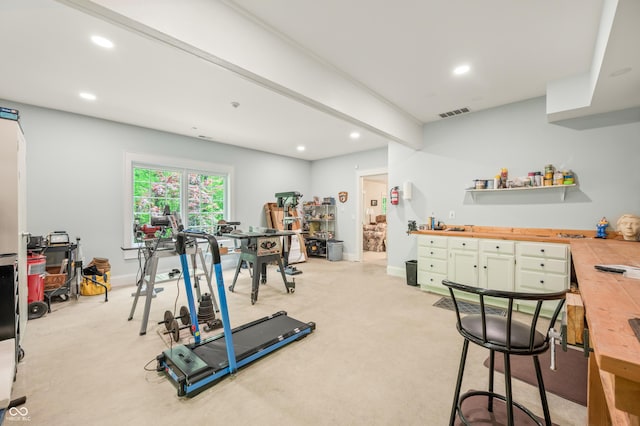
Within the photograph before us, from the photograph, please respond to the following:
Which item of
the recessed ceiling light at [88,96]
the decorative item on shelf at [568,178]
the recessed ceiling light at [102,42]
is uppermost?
the recessed ceiling light at [88,96]

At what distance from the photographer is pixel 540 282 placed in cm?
332

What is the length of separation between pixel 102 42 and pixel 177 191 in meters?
3.45

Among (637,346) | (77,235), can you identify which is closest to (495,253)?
(637,346)

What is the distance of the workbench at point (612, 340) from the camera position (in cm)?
67

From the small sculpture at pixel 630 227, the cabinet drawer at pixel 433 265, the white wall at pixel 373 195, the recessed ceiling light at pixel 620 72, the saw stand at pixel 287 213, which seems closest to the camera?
the recessed ceiling light at pixel 620 72

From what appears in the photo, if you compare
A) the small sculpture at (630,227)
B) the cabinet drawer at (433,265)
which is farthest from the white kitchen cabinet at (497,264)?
the small sculpture at (630,227)

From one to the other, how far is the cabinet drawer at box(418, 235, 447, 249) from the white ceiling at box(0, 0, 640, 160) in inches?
67.1

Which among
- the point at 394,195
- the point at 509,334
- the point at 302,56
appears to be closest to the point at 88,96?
the point at 302,56

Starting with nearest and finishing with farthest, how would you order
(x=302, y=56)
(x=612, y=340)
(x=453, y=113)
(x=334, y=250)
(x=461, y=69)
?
(x=612, y=340)
(x=302, y=56)
(x=461, y=69)
(x=453, y=113)
(x=334, y=250)

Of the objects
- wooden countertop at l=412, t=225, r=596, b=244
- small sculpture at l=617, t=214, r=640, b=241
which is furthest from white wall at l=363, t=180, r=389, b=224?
small sculpture at l=617, t=214, r=640, b=241

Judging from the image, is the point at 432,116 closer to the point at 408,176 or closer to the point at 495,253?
the point at 408,176

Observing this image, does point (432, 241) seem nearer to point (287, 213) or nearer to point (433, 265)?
point (433, 265)

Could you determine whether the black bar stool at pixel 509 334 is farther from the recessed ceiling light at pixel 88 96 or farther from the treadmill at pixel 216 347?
the recessed ceiling light at pixel 88 96

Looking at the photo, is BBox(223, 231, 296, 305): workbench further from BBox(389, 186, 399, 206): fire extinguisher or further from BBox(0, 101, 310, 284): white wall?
BBox(389, 186, 399, 206): fire extinguisher
